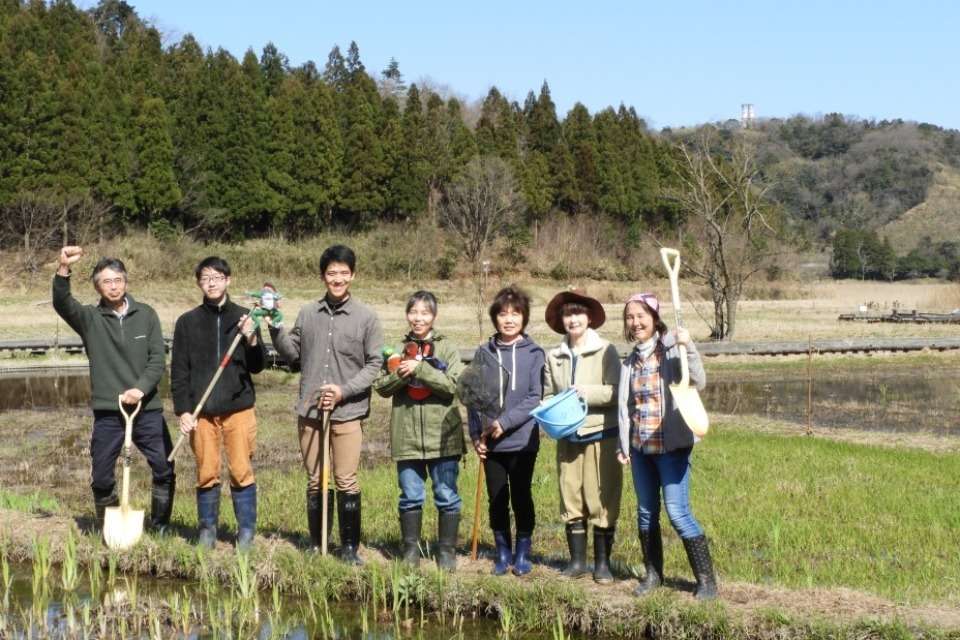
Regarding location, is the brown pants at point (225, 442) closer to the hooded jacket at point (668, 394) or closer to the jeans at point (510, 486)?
the jeans at point (510, 486)

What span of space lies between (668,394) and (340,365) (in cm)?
194

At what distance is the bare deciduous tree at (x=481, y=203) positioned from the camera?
44.2m

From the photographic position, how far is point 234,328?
6.80 metres

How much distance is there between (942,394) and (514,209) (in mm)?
27708

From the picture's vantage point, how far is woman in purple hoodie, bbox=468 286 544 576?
248 inches

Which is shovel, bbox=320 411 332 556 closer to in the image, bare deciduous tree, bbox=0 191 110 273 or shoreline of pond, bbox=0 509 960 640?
shoreline of pond, bbox=0 509 960 640

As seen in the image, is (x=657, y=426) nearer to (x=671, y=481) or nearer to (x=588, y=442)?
(x=671, y=481)

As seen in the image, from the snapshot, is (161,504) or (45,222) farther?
(45,222)

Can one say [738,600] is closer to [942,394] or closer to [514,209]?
[942,394]

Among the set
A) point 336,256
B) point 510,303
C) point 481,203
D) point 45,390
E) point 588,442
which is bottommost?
point 45,390

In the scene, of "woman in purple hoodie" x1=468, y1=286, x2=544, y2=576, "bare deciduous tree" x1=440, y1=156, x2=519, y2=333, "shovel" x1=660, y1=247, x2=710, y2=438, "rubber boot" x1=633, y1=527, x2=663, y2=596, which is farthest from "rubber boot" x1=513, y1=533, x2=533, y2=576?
"bare deciduous tree" x1=440, y1=156, x2=519, y2=333

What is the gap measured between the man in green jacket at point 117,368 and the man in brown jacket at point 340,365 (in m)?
1.04

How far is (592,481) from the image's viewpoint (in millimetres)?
6230

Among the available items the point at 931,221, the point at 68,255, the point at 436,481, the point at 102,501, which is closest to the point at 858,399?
the point at 436,481
